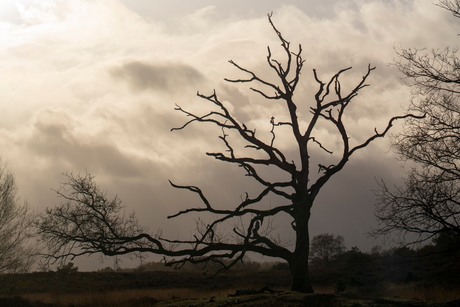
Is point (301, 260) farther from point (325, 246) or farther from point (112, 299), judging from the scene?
point (325, 246)

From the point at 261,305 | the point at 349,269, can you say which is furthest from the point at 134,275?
the point at 261,305

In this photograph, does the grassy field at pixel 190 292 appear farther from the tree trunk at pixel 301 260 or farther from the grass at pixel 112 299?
the tree trunk at pixel 301 260

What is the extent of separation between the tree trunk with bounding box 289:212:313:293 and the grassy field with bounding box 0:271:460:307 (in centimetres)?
61

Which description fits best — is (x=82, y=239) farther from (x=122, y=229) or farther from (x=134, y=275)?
(x=134, y=275)

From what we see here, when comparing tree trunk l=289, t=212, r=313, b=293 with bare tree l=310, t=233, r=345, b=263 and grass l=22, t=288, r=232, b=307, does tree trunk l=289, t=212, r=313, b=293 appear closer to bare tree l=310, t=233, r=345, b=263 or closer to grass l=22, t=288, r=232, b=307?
grass l=22, t=288, r=232, b=307

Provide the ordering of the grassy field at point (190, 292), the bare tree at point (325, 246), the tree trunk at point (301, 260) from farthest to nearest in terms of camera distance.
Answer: the bare tree at point (325, 246), the tree trunk at point (301, 260), the grassy field at point (190, 292)

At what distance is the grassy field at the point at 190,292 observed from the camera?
683 inches

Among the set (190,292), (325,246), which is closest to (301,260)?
(190,292)

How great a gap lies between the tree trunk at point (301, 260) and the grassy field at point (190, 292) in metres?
0.61

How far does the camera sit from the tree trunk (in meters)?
20.1

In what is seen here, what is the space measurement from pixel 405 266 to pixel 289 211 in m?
19.2

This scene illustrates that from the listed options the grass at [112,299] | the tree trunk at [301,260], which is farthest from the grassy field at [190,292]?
the tree trunk at [301,260]

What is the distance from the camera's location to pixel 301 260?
66.2ft

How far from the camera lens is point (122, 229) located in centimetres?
2144
